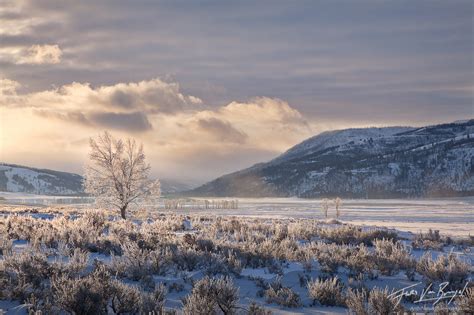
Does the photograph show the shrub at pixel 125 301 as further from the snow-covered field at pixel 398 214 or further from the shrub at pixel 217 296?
the snow-covered field at pixel 398 214

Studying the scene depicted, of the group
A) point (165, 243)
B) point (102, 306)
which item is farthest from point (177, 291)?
point (165, 243)

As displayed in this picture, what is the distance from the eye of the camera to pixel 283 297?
10.5 m

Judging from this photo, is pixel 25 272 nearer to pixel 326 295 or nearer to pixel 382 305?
pixel 326 295

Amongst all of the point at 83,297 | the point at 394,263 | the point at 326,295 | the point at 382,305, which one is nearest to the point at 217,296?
the point at 83,297

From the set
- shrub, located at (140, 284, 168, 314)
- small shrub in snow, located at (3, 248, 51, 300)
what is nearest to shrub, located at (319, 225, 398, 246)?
small shrub in snow, located at (3, 248, 51, 300)

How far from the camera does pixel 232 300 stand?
9039 millimetres

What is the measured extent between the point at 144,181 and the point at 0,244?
2720 centimetres

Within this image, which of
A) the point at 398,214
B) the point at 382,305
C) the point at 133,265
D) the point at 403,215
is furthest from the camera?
the point at 398,214

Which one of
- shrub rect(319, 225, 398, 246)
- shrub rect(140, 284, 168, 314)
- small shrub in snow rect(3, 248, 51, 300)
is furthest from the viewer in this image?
shrub rect(319, 225, 398, 246)

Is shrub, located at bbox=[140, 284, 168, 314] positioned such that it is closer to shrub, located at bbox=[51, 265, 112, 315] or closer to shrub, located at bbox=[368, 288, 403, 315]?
shrub, located at bbox=[51, 265, 112, 315]

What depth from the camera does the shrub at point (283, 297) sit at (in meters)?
10.2

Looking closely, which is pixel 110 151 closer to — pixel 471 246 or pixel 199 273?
pixel 471 246

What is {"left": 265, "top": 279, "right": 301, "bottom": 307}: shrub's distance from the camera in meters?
10.2

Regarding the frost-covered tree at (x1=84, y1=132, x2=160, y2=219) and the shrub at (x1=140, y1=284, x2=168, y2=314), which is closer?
the shrub at (x1=140, y1=284, x2=168, y2=314)
